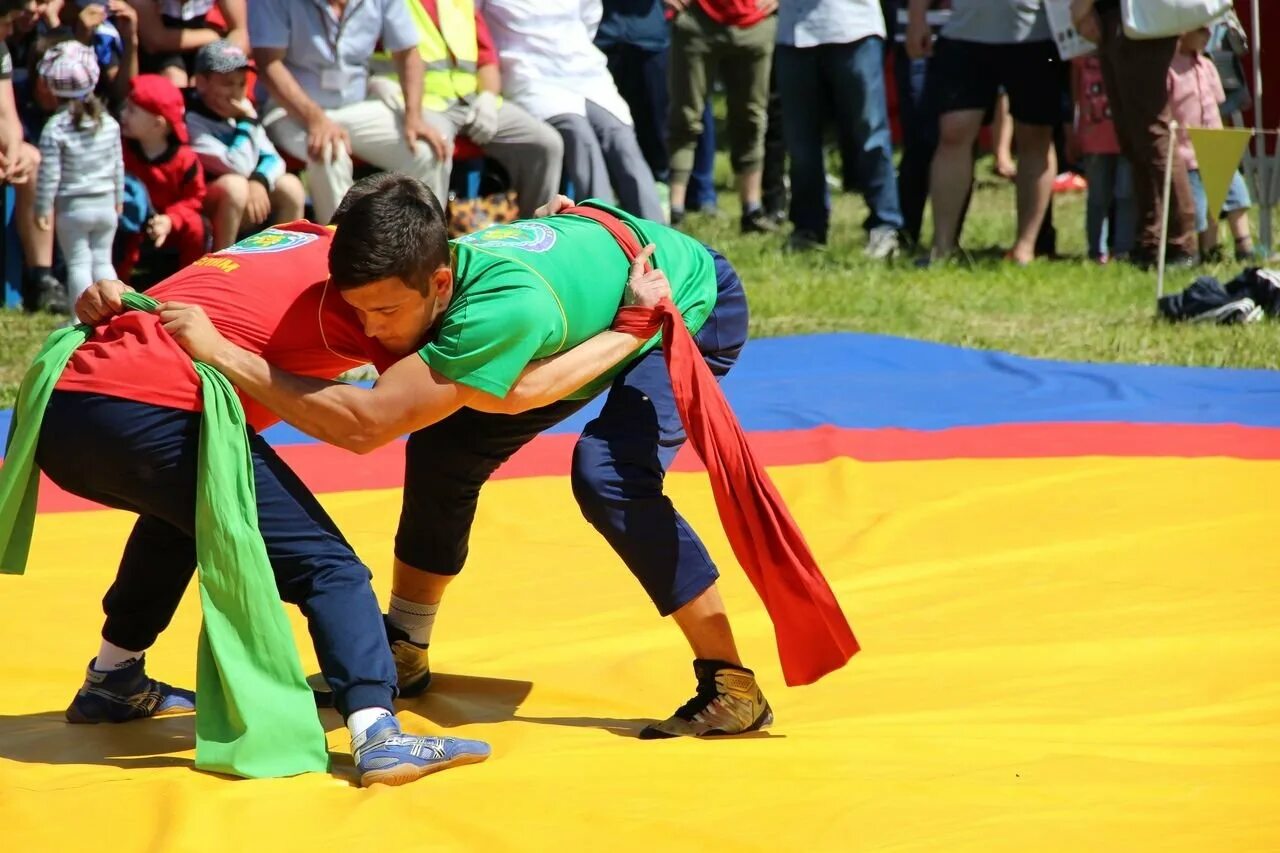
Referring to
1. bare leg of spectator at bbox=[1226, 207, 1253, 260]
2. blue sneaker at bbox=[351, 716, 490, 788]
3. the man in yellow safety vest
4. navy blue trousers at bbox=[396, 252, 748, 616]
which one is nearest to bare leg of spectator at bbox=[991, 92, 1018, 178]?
bare leg of spectator at bbox=[1226, 207, 1253, 260]

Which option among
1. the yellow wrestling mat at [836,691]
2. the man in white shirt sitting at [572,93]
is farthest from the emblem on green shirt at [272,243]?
the man in white shirt sitting at [572,93]

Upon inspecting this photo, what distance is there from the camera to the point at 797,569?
302cm

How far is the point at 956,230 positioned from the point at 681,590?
5.93m

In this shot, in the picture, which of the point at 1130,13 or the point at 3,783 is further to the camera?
the point at 1130,13

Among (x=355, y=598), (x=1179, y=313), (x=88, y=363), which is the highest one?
(x=88, y=363)

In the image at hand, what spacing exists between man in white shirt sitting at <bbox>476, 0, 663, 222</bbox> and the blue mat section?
1.57m

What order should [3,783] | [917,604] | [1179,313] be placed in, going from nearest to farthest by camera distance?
[3,783], [917,604], [1179,313]

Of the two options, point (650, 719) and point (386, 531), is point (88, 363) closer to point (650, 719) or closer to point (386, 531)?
point (650, 719)

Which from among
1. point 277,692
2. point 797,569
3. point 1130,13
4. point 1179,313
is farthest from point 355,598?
point 1130,13

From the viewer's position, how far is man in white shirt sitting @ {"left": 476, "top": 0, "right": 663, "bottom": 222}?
7711 mm

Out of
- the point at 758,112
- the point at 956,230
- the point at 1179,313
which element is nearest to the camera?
the point at 1179,313

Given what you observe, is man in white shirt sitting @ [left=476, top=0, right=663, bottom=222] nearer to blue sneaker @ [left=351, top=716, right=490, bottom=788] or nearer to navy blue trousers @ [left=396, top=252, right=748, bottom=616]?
navy blue trousers @ [left=396, top=252, right=748, bottom=616]

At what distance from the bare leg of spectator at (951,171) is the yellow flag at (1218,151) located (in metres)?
1.46

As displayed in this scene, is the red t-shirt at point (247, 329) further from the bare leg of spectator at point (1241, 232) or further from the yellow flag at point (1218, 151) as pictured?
the bare leg of spectator at point (1241, 232)
